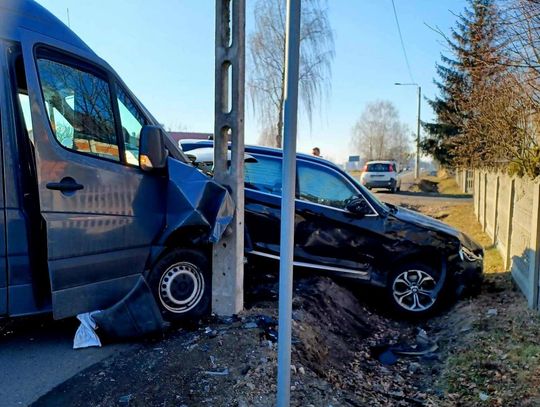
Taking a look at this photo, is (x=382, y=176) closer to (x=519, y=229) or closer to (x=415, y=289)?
(x=519, y=229)

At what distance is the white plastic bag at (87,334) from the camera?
3812 mm

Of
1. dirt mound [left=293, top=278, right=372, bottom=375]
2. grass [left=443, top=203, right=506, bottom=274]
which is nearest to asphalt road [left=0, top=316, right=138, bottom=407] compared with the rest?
dirt mound [left=293, top=278, right=372, bottom=375]

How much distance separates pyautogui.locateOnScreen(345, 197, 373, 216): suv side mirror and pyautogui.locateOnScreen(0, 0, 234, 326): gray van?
2011 millimetres

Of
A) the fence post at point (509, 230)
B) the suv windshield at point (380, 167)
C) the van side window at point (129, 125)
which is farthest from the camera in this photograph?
the suv windshield at point (380, 167)

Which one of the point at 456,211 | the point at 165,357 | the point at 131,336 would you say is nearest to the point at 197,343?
the point at 165,357

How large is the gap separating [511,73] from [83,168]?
783cm

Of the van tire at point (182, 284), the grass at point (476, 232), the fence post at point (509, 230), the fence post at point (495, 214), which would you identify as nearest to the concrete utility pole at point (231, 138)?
the van tire at point (182, 284)

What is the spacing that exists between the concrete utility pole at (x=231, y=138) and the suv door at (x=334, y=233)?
4.75ft

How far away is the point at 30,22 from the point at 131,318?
262 cm

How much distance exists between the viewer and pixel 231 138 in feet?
13.8

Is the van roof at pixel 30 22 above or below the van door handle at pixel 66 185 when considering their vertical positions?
above

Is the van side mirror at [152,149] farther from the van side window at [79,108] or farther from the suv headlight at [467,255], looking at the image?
the suv headlight at [467,255]

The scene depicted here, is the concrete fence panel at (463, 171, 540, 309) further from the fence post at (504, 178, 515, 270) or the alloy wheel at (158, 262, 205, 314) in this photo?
the alloy wheel at (158, 262, 205, 314)

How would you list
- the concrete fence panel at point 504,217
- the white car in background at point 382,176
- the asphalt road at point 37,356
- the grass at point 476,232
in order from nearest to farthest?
the asphalt road at point 37,356
the concrete fence panel at point 504,217
the grass at point 476,232
the white car in background at point 382,176
